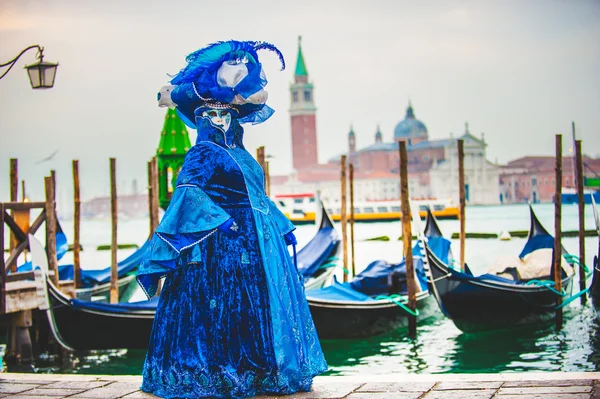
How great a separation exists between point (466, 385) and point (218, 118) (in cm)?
103

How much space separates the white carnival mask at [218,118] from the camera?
2439 millimetres

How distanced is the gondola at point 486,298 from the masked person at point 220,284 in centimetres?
395

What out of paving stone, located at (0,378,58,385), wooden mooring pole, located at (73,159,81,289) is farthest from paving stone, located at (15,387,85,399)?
wooden mooring pole, located at (73,159,81,289)

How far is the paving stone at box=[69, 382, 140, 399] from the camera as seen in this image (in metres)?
2.39

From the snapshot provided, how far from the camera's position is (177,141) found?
876cm

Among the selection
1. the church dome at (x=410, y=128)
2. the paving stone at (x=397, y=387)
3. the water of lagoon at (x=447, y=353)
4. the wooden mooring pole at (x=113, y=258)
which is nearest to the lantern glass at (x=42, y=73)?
the paving stone at (x=397, y=387)

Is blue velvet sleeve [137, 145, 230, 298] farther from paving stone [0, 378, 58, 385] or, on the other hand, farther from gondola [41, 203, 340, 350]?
gondola [41, 203, 340, 350]

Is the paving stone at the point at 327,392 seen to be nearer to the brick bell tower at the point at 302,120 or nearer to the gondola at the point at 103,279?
the gondola at the point at 103,279

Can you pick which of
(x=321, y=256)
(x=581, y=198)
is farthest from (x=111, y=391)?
(x=321, y=256)

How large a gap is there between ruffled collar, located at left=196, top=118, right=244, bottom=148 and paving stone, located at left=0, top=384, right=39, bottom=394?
0.92m

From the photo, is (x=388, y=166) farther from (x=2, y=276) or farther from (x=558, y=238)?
(x=2, y=276)

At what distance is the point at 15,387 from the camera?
2.61m

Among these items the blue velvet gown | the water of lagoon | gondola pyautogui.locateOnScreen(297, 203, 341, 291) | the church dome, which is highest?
the church dome

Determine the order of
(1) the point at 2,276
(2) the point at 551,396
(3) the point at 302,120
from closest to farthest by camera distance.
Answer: (2) the point at 551,396
(1) the point at 2,276
(3) the point at 302,120
